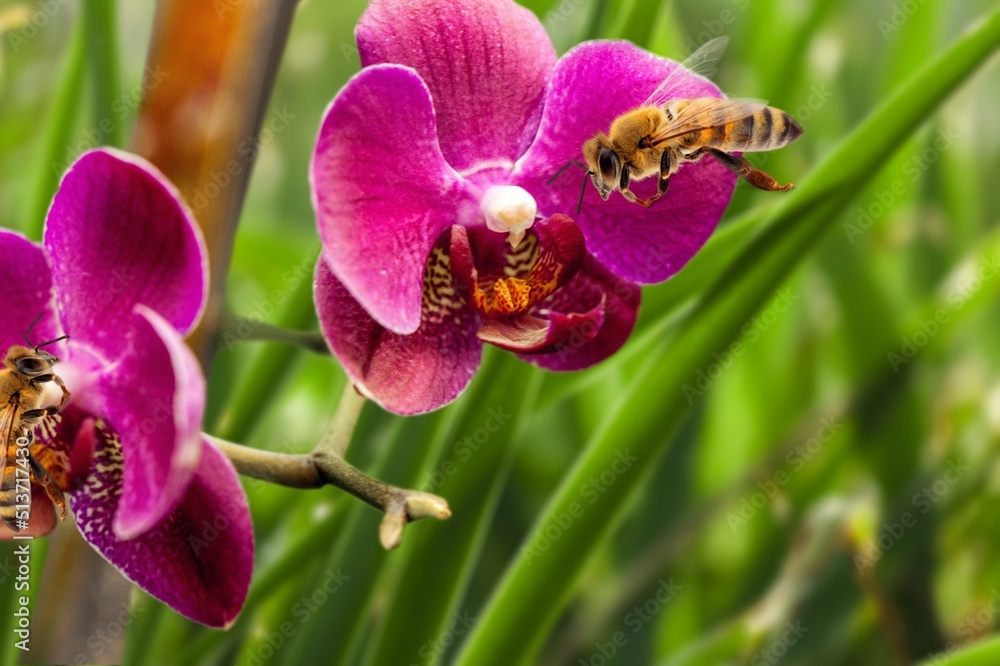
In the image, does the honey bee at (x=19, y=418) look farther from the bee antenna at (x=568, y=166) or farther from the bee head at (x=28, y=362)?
the bee antenna at (x=568, y=166)

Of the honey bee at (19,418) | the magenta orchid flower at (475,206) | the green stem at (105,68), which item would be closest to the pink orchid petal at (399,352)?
the magenta orchid flower at (475,206)

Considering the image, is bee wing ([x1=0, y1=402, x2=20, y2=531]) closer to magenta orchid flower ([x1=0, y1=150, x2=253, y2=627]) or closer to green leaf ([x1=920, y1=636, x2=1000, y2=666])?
magenta orchid flower ([x1=0, y1=150, x2=253, y2=627])

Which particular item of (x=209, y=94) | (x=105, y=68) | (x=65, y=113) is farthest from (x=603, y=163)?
(x=65, y=113)

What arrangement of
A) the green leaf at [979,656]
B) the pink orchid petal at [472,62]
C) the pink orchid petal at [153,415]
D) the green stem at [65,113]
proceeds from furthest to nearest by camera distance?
1. the green stem at [65,113]
2. the green leaf at [979,656]
3. the pink orchid petal at [472,62]
4. the pink orchid petal at [153,415]

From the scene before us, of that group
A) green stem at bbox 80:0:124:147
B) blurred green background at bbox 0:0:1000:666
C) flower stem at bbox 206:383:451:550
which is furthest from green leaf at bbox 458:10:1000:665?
green stem at bbox 80:0:124:147

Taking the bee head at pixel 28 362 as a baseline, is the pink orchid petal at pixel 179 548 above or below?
below

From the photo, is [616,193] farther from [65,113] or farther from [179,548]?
[65,113]

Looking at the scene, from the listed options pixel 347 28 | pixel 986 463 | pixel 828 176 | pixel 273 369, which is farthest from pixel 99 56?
pixel 347 28
